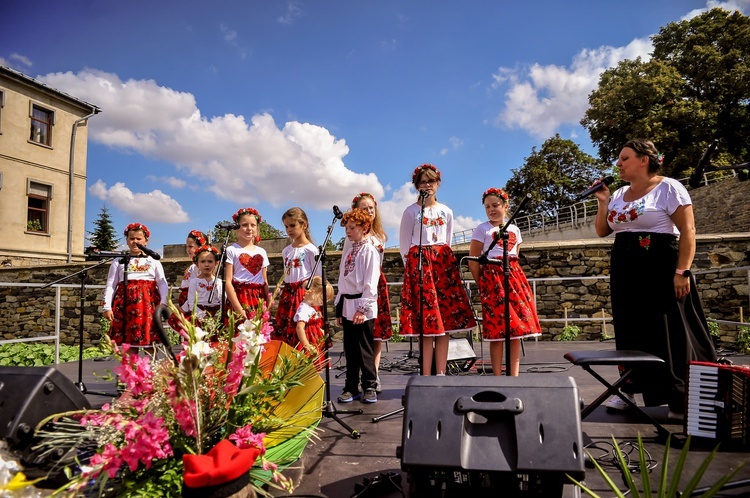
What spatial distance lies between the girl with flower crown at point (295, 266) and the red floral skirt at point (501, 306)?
144cm

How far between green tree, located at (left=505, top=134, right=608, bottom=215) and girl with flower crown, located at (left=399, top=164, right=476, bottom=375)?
25.6 m

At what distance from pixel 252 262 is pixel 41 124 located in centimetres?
1750

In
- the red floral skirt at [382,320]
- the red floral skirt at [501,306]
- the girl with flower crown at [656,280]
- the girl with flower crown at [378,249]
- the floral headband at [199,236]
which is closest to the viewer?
the girl with flower crown at [656,280]

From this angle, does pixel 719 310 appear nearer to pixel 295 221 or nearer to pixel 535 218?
pixel 295 221

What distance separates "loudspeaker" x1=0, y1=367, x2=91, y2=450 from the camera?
1.80 m

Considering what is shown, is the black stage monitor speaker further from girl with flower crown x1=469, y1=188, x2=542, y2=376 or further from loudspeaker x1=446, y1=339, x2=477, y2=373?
loudspeaker x1=446, y1=339, x2=477, y2=373

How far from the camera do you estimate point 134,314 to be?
4.45m

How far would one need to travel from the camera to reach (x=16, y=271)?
1188 cm

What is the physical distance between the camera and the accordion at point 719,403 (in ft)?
7.96

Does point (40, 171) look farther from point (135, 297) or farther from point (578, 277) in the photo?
point (578, 277)

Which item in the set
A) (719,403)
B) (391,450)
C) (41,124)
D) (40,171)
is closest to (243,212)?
(391,450)

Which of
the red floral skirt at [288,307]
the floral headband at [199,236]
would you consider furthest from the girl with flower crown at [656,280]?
the floral headband at [199,236]

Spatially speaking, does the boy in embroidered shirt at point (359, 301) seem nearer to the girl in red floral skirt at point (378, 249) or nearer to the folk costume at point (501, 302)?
the girl in red floral skirt at point (378, 249)

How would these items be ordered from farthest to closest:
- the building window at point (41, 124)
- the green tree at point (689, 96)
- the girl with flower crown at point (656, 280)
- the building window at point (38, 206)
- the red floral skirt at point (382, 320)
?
the green tree at point (689, 96) < the building window at point (41, 124) < the building window at point (38, 206) < the red floral skirt at point (382, 320) < the girl with flower crown at point (656, 280)
